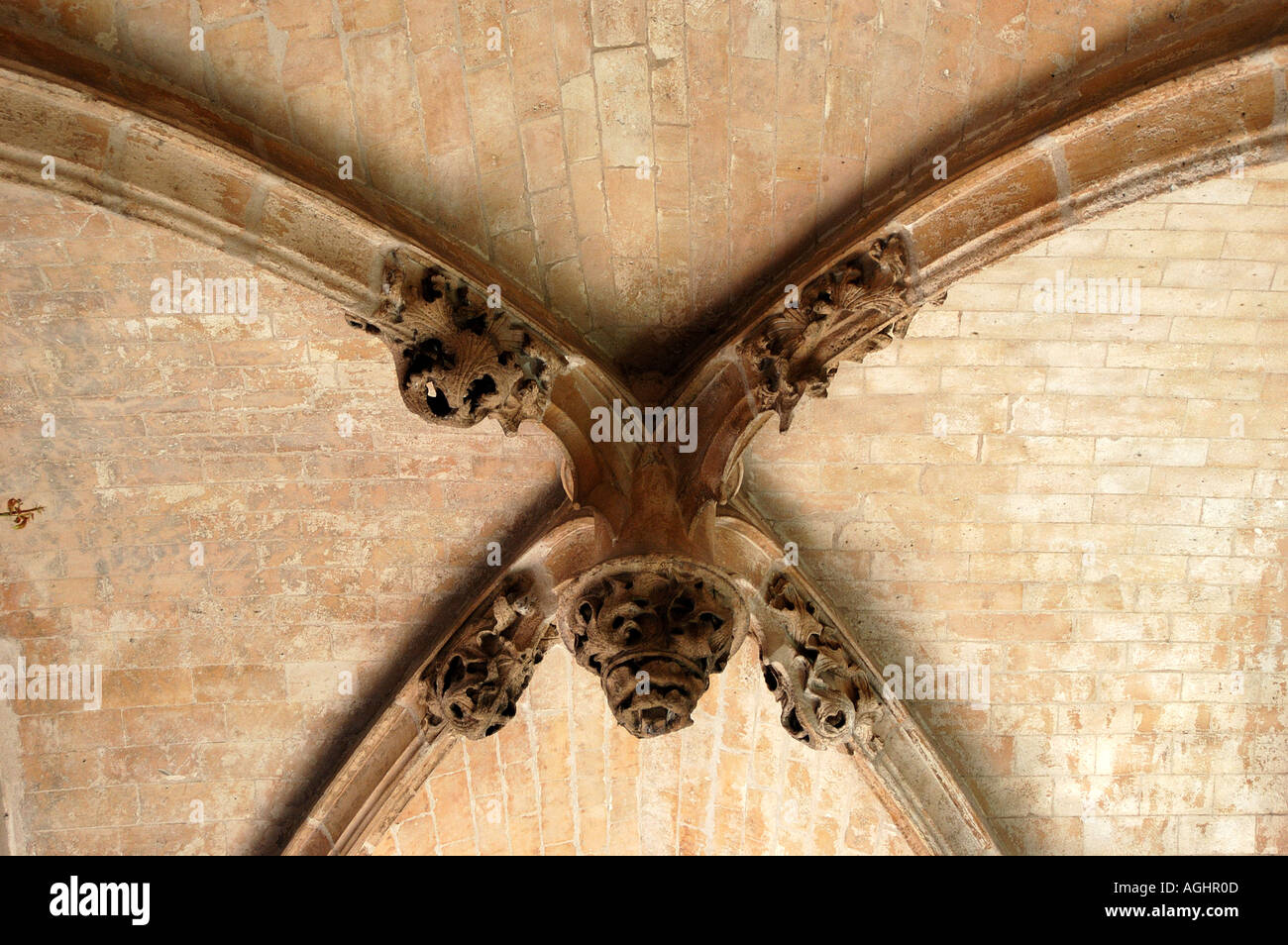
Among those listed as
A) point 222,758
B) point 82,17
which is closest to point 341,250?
point 82,17

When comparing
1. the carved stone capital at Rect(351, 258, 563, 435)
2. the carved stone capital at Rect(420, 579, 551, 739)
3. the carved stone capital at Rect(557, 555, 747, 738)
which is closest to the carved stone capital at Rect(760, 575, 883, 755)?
the carved stone capital at Rect(557, 555, 747, 738)

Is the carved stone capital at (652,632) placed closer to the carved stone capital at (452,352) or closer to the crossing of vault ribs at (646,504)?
the crossing of vault ribs at (646,504)

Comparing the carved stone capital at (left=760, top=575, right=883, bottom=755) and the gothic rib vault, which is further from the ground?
the gothic rib vault

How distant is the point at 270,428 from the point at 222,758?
174 centimetres

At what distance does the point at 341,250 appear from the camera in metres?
4.36

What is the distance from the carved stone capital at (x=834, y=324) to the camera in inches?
174

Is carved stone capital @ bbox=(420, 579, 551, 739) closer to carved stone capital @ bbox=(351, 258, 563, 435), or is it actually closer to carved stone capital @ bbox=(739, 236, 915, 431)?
carved stone capital @ bbox=(351, 258, 563, 435)

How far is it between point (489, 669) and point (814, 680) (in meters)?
1.31

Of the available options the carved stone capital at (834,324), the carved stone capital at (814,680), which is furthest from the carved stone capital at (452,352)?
the carved stone capital at (814,680)

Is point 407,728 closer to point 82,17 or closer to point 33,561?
point 33,561

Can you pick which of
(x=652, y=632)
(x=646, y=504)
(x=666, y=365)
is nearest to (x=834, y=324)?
(x=666, y=365)

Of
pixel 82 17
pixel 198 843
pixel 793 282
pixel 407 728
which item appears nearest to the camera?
pixel 82 17

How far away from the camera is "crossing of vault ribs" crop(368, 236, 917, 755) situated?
4238 mm

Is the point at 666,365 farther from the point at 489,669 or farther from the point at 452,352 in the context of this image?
the point at 489,669
